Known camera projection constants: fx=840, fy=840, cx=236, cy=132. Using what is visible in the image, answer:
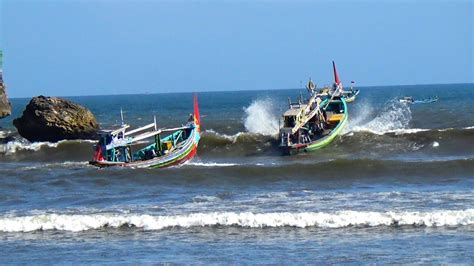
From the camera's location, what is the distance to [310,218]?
19297 millimetres

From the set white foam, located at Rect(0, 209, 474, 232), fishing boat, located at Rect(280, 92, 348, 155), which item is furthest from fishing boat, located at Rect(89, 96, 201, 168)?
white foam, located at Rect(0, 209, 474, 232)

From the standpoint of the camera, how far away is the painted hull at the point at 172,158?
107ft

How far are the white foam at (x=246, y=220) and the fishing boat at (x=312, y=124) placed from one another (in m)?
18.5

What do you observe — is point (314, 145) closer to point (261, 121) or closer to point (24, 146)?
point (261, 121)

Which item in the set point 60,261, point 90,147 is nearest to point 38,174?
point 90,147

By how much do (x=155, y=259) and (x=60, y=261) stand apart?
1.79 metres

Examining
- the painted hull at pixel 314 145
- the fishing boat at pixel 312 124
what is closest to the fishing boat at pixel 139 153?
the painted hull at pixel 314 145

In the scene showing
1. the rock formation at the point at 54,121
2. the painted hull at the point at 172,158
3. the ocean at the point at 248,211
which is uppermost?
the rock formation at the point at 54,121

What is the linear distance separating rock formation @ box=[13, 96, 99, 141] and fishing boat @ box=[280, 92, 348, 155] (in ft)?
41.8

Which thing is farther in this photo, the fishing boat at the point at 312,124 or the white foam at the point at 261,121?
the white foam at the point at 261,121

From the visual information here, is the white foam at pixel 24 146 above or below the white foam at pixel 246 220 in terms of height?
above

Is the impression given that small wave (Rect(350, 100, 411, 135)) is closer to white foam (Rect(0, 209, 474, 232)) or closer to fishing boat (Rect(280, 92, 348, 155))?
fishing boat (Rect(280, 92, 348, 155))

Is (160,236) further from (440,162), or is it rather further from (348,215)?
(440,162)

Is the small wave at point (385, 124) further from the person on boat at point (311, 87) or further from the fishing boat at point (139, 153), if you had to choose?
the fishing boat at point (139, 153)
